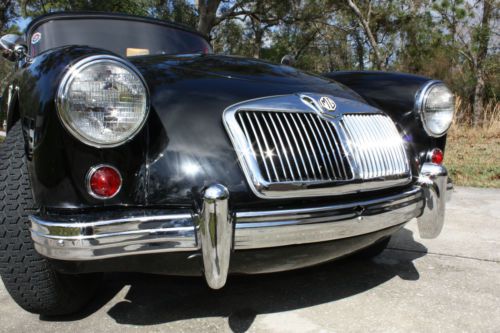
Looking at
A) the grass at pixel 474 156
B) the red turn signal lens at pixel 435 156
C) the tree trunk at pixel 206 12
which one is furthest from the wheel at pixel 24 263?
the tree trunk at pixel 206 12

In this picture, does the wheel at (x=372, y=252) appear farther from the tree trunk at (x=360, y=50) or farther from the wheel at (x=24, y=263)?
the tree trunk at (x=360, y=50)

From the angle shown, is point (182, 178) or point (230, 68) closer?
point (182, 178)

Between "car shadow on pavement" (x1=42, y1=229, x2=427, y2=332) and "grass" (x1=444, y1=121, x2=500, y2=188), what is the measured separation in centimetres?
285

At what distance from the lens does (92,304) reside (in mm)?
1994

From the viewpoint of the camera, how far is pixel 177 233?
147 cm

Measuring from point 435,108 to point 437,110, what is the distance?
1 centimetres

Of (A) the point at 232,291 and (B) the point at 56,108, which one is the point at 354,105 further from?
(B) the point at 56,108

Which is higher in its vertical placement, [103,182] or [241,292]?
[103,182]

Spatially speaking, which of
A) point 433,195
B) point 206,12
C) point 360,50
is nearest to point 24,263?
point 433,195

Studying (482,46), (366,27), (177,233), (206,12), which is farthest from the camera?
(366,27)

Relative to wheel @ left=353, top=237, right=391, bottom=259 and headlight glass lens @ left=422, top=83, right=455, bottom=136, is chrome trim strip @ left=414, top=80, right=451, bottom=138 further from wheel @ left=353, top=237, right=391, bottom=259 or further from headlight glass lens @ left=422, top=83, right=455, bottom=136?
wheel @ left=353, top=237, right=391, bottom=259

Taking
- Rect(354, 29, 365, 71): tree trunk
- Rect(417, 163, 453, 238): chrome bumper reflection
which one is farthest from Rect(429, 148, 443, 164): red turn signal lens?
Rect(354, 29, 365, 71): tree trunk

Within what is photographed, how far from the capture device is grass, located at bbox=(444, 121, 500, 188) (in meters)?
4.87

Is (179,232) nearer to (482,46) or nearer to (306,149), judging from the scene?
(306,149)
